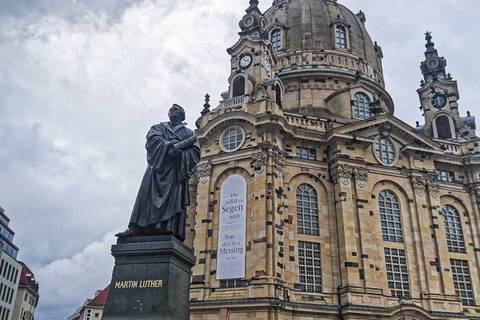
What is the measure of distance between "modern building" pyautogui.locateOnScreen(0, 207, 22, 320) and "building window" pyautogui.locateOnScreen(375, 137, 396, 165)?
141 feet

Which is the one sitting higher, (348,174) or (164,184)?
(348,174)

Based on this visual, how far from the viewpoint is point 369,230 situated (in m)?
29.7

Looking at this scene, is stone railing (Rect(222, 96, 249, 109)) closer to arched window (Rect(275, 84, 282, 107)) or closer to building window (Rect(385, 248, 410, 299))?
arched window (Rect(275, 84, 282, 107))

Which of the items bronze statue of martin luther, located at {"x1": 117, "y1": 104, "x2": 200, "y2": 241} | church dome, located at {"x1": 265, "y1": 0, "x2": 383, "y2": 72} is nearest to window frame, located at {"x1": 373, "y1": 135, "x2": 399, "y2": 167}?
church dome, located at {"x1": 265, "y1": 0, "x2": 383, "y2": 72}

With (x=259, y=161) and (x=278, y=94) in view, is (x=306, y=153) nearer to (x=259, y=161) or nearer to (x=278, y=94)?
(x=259, y=161)

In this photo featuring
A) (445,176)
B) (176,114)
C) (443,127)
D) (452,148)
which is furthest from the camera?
(443,127)

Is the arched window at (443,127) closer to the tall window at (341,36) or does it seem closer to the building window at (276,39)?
the tall window at (341,36)

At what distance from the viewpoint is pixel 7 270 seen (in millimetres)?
56812

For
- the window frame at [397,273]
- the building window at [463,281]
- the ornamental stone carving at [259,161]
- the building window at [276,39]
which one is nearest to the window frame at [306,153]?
the ornamental stone carving at [259,161]

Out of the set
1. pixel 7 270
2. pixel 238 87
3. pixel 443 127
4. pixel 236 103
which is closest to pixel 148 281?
pixel 236 103

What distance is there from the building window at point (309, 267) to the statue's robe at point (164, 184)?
763 inches

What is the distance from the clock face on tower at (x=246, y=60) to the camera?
1399 inches

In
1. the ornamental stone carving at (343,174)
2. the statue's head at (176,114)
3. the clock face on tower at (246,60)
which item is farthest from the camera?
the clock face on tower at (246,60)

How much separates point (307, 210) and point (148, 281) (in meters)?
22.2
